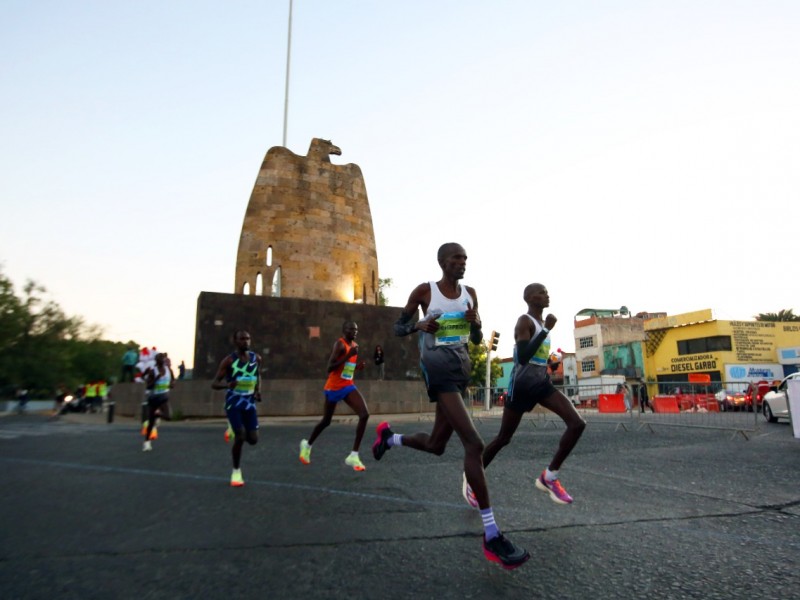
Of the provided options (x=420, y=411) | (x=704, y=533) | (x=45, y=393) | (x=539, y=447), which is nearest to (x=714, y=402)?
(x=539, y=447)

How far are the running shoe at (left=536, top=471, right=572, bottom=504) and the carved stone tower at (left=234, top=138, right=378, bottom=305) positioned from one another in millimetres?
18481

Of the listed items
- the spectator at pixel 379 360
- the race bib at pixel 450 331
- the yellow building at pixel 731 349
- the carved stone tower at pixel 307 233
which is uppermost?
the carved stone tower at pixel 307 233

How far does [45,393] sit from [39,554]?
54447mm

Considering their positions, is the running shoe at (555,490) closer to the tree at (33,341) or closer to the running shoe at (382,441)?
the running shoe at (382,441)

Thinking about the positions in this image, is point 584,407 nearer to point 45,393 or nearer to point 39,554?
point 39,554

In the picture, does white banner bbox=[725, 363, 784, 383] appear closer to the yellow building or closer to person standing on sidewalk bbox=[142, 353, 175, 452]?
the yellow building

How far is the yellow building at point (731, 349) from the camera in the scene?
4212cm

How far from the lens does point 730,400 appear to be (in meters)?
15.4

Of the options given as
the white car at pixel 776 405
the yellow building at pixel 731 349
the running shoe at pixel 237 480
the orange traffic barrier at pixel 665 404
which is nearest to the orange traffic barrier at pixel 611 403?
the orange traffic barrier at pixel 665 404

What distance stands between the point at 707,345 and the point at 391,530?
45865 millimetres

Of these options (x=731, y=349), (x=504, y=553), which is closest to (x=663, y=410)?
(x=504, y=553)

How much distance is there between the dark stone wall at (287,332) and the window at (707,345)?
30518 mm

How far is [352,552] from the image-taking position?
358cm

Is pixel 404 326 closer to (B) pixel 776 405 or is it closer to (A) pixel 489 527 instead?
(A) pixel 489 527
